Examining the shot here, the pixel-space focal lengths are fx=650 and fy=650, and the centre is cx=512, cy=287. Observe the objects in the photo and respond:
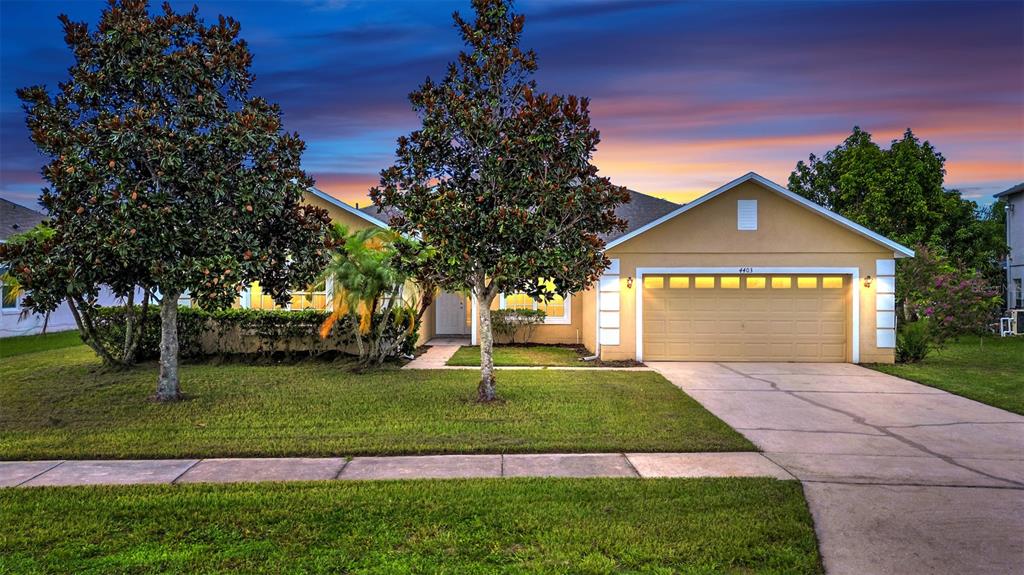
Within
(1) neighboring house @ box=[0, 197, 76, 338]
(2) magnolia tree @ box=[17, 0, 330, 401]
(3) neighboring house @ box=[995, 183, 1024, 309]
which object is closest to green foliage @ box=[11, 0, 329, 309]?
(2) magnolia tree @ box=[17, 0, 330, 401]

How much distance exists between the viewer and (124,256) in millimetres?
8117

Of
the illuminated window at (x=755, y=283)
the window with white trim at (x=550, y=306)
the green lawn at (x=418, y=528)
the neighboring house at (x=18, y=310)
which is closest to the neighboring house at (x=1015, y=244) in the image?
the illuminated window at (x=755, y=283)

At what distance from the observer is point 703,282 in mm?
15031

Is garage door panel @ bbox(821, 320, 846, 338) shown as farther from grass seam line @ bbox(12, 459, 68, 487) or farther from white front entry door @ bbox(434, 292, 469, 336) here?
grass seam line @ bbox(12, 459, 68, 487)

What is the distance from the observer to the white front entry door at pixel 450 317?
70.7ft

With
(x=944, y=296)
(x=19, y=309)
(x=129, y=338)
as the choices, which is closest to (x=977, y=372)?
(x=944, y=296)

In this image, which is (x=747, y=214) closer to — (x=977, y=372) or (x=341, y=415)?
(x=977, y=372)

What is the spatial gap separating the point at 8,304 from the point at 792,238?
22.3 metres

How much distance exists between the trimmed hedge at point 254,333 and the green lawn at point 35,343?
4.58 metres

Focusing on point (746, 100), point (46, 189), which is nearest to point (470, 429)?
point (46, 189)

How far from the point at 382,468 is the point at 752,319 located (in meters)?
11.1

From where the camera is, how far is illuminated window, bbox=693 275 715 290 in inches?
591

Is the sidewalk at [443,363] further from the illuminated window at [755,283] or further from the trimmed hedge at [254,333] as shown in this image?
the illuminated window at [755,283]

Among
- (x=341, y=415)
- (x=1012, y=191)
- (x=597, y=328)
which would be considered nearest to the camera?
(x=341, y=415)
